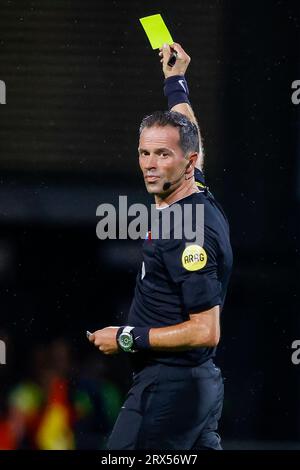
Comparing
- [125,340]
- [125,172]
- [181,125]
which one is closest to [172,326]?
[125,340]

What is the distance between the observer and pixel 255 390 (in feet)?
16.8

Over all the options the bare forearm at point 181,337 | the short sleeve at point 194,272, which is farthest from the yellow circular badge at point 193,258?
the bare forearm at point 181,337

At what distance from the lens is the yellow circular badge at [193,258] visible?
11.5 feet

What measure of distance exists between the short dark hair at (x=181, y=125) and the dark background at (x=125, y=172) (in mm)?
1312

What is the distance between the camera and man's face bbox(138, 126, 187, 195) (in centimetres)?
367

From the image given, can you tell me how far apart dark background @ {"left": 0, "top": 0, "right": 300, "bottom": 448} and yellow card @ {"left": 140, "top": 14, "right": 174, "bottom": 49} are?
2.56 feet

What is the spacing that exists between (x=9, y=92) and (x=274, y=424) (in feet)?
6.61

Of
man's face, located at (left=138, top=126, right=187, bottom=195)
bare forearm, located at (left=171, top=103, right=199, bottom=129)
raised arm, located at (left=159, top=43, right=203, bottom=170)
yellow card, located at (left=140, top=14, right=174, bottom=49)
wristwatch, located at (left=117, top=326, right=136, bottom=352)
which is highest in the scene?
yellow card, located at (left=140, top=14, right=174, bottom=49)

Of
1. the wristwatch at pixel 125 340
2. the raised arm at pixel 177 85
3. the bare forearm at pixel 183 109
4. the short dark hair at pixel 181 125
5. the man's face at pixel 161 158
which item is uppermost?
the raised arm at pixel 177 85

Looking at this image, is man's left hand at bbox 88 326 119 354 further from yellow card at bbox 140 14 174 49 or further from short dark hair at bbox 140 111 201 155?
yellow card at bbox 140 14 174 49

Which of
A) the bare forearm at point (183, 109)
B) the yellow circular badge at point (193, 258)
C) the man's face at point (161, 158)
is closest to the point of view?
the yellow circular badge at point (193, 258)

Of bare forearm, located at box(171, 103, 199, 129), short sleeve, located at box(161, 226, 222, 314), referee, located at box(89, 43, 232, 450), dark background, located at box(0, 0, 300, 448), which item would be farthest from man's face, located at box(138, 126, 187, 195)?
dark background, located at box(0, 0, 300, 448)

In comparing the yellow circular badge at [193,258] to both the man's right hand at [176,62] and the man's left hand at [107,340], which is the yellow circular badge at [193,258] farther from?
the man's right hand at [176,62]
